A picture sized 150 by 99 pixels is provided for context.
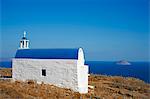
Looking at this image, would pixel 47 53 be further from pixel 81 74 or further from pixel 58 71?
pixel 81 74

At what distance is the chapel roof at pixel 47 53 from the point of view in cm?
2144

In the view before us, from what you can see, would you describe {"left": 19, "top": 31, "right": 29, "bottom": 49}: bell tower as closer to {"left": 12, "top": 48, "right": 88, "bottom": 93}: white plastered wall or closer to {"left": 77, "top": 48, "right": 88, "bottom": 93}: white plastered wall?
{"left": 12, "top": 48, "right": 88, "bottom": 93}: white plastered wall

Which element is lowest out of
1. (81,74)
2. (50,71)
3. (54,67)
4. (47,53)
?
(81,74)

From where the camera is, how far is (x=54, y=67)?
843 inches

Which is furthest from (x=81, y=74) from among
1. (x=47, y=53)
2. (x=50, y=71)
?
(x=47, y=53)

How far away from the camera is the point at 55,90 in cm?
1958

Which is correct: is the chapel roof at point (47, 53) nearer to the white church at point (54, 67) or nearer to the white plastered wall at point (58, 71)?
the white church at point (54, 67)

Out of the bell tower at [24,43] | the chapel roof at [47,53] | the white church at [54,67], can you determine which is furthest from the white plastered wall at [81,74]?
the bell tower at [24,43]

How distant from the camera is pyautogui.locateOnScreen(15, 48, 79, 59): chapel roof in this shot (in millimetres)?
21438

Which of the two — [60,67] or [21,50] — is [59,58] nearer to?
[60,67]

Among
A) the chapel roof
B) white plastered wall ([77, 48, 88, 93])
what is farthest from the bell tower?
white plastered wall ([77, 48, 88, 93])

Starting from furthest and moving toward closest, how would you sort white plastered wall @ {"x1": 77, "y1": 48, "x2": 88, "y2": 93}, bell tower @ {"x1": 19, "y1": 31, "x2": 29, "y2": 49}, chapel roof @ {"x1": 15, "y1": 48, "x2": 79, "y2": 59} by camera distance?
1. bell tower @ {"x1": 19, "y1": 31, "x2": 29, "y2": 49}
2. chapel roof @ {"x1": 15, "y1": 48, "x2": 79, "y2": 59}
3. white plastered wall @ {"x1": 77, "y1": 48, "x2": 88, "y2": 93}

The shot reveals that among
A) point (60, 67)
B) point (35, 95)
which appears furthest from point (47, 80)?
point (35, 95)

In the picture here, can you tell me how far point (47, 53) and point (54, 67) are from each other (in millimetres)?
1468
